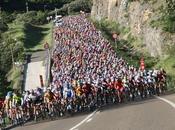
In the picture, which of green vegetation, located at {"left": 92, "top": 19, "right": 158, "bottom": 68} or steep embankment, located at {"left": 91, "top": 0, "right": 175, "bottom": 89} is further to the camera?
green vegetation, located at {"left": 92, "top": 19, "right": 158, "bottom": 68}

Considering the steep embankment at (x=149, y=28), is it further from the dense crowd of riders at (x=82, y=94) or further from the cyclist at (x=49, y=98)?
the cyclist at (x=49, y=98)

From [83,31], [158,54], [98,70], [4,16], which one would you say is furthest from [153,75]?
[4,16]

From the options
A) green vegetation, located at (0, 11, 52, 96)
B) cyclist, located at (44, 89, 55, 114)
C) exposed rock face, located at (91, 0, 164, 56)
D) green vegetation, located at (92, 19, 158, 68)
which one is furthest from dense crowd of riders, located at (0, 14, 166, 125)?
green vegetation, located at (0, 11, 52, 96)

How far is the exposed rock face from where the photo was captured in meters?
60.9

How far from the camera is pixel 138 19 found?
7162 cm

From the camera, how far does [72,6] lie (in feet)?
529

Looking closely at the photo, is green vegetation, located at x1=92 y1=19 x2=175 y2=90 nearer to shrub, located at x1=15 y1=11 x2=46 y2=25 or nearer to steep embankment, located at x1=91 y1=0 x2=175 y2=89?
steep embankment, located at x1=91 y1=0 x2=175 y2=89

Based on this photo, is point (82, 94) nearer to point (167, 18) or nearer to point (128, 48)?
point (167, 18)

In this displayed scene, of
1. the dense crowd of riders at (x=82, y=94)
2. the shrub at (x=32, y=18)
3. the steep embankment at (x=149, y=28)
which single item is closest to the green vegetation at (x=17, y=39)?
the shrub at (x=32, y=18)

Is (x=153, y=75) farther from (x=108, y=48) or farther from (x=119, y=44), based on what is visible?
(x=119, y=44)

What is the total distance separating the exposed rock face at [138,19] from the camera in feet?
200

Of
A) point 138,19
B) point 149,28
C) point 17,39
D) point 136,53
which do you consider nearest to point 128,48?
point 138,19

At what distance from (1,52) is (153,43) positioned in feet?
156

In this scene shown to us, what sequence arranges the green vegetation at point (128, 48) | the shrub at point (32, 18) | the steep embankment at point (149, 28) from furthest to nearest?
1. the shrub at point (32, 18)
2. the green vegetation at point (128, 48)
3. the steep embankment at point (149, 28)
